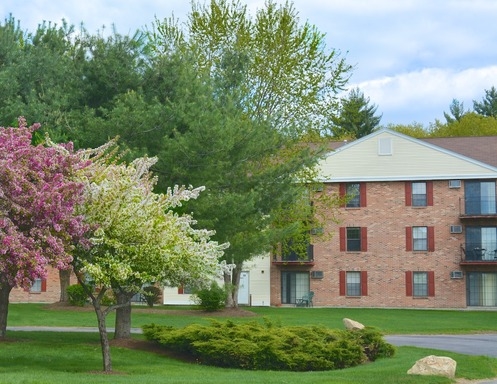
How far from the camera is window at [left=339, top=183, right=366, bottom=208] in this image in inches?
2090

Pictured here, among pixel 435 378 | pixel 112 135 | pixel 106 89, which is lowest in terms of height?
→ pixel 435 378

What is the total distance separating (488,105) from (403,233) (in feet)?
161

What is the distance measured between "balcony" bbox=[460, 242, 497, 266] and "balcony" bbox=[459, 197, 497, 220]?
1607 millimetres

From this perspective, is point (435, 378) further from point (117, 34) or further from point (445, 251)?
point (445, 251)

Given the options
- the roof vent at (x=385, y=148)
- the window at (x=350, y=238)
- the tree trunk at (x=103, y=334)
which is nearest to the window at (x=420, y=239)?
the window at (x=350, y=238)

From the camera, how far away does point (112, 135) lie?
25.3 metres

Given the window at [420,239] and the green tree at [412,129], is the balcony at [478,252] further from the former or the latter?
the green tree at [412,129]

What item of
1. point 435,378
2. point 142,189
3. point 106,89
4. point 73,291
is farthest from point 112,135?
point 73,291

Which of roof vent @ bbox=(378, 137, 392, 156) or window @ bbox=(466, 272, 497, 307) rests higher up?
roof vent @ bbox=(378, 137, 392, 156)

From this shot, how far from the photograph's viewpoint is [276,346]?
69.9 ft

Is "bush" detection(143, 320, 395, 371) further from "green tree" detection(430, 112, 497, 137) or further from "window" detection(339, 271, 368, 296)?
"green tree" detection(430, 112, 497, 137)

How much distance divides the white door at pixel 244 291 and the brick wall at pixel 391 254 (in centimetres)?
185

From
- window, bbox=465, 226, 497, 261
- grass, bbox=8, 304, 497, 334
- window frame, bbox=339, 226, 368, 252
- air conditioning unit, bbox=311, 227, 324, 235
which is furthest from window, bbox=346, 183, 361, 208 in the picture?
grass, bbox=8, 304, 497, 334

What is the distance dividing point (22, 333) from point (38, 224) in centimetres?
1055
